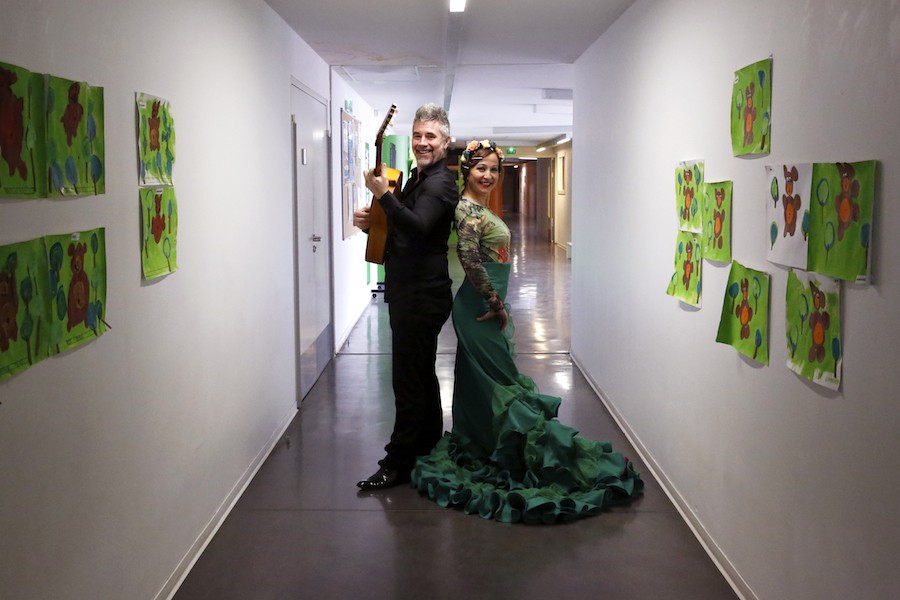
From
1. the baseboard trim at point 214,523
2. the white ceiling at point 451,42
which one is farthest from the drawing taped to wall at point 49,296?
the white ceiling at point 451,42

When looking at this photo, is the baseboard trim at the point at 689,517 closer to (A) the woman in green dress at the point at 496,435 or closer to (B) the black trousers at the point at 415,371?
(A) the woman in green dress at the point at 496,435

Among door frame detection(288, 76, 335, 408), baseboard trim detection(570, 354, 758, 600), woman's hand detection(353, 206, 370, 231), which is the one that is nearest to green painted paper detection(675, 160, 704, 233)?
baseboard trim detection(570, 354, 758, 600)

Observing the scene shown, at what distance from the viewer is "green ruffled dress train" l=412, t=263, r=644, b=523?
12.0 ft

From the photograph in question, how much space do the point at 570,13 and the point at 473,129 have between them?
37.2 ft

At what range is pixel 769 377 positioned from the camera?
2658 millimetres

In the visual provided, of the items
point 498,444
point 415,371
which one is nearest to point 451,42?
point 415,371

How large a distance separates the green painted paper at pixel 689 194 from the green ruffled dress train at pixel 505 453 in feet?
2.64

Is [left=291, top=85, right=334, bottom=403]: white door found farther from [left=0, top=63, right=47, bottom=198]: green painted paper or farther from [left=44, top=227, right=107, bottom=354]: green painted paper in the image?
[left=0, top=63, right=47, bottom=198]: green painted paper

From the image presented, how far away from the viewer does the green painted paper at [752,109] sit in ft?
8.69

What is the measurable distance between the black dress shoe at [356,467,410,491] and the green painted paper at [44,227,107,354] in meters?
1.79

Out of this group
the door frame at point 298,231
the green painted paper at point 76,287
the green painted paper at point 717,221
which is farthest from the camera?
the door frame at point 298,231

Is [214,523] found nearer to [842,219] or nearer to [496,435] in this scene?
[496,435]

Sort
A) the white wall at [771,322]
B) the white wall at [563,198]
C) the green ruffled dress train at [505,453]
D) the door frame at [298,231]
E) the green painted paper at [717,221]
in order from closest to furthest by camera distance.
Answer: the white wall at [771,322] < the green painted paper at [717,221] < the green ruffled dress train at [505,453] < the door frame at [298,231] < the white wall at [563,198]

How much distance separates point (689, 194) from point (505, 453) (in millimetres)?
1326
